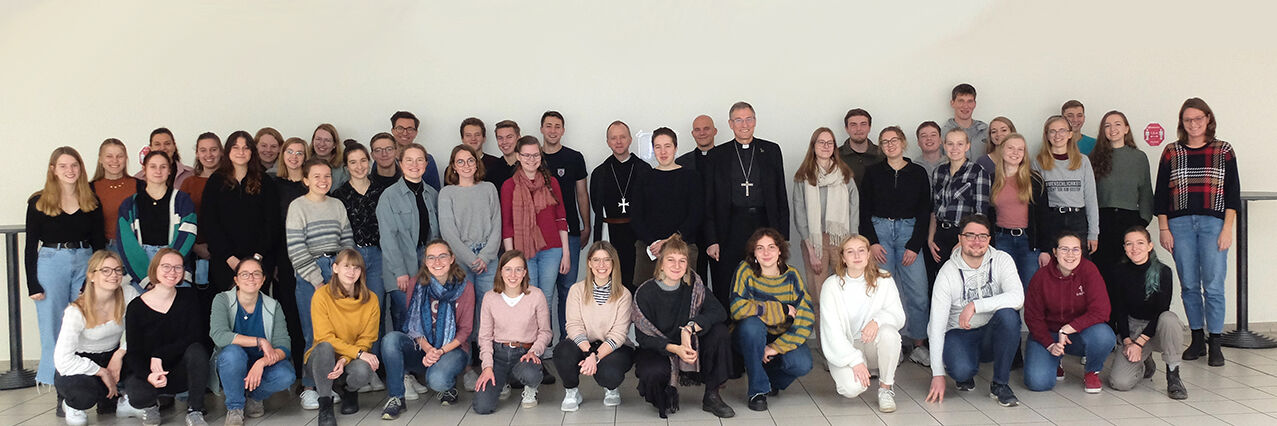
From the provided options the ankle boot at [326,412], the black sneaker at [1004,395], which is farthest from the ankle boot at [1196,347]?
the ankle boot at [326,412]

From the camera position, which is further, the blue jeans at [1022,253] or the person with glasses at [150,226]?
the blue jeans at [1022,253]

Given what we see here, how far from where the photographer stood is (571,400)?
157 inches

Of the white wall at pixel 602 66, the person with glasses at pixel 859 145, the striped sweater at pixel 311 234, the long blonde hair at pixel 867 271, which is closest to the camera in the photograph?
the long blonde hair at pixel 867 271

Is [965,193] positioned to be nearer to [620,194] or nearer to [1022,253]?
[1022,253]

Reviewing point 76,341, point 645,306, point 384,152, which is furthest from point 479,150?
point 76,341

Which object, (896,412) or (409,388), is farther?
(409,388)

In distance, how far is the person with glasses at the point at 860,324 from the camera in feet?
12.6

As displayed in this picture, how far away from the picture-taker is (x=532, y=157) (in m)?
4.51

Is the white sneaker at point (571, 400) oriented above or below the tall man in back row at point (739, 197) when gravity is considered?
below

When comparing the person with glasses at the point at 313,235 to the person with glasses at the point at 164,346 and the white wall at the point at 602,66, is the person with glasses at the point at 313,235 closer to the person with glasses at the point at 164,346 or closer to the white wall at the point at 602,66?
the person with glasses at the point at 164,346

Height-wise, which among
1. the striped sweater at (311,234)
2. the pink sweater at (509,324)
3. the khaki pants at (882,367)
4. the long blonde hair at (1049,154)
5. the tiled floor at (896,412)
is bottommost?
the tiled floor at (896,412)

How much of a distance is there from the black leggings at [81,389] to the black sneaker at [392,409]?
1.24m

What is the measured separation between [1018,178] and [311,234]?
11.9 ft

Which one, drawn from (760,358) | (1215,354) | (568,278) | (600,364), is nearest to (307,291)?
(568,278)
